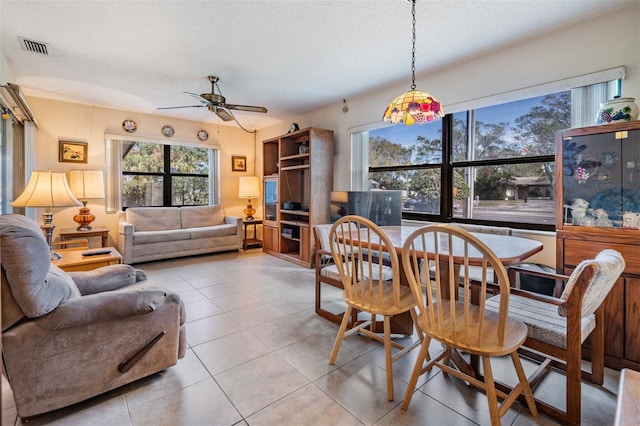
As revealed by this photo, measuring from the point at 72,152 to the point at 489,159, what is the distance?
19.3 ft

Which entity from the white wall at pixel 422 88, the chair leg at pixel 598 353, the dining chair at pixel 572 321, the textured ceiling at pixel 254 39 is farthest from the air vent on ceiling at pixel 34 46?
the chair leg at pixel 598 353

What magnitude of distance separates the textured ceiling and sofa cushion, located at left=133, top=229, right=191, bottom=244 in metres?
2.10

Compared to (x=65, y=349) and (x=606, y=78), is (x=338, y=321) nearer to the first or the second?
(x=65, y=349)

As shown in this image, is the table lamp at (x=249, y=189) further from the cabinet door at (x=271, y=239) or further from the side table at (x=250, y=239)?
the cabinet door at (x=271, y=239)

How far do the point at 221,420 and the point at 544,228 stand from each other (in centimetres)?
Result: 305

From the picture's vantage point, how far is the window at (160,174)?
5230 millimetres

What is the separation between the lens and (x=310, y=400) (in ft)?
5.65

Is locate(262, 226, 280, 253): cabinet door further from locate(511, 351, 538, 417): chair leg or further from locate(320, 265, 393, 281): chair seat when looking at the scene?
locate(511, 351, 538, 417): chair leg

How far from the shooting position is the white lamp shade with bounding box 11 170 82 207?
2442 mm

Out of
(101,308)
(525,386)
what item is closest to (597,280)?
(525,386)

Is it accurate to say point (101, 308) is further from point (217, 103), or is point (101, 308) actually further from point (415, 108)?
point (217, 103)

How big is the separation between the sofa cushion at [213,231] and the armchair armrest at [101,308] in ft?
11.6

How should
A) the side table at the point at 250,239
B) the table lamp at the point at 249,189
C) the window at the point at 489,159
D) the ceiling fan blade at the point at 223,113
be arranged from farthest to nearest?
the table lamp at the point at 249,189
the side table at the point at 250,239
the ceiling fan blade at the point at 223,113
the window at the point at 489,159

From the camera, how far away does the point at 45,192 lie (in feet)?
8.16
